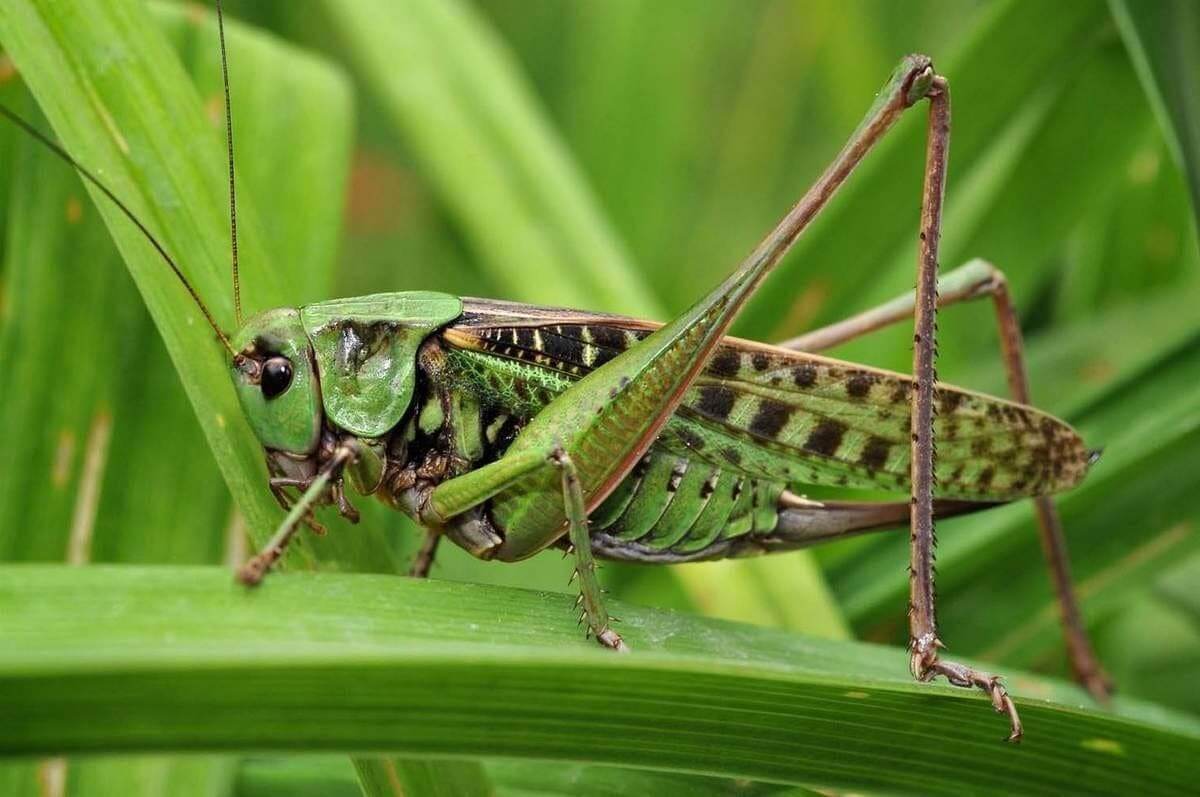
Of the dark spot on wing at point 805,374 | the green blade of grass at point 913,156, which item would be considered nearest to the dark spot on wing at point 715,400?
the dark spot on wing at point 805,374

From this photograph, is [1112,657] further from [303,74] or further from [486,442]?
[303,74]

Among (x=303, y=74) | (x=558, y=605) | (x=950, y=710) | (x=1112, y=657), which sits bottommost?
(x=1112, y=657)

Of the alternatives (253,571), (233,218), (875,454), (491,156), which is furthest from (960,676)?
(491,156)

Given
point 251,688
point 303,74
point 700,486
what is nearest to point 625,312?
point 700,486

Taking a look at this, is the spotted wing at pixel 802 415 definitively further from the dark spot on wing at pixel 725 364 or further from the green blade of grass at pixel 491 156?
the green blade of grass at pixel 491 156

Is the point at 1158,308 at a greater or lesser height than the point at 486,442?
greater
